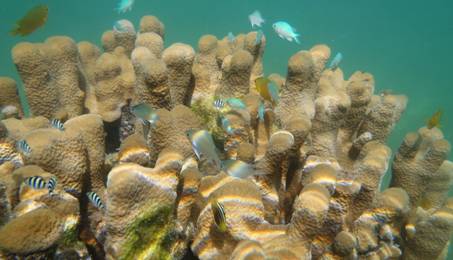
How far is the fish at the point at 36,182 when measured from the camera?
6.12 ft

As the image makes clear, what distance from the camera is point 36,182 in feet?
6.13

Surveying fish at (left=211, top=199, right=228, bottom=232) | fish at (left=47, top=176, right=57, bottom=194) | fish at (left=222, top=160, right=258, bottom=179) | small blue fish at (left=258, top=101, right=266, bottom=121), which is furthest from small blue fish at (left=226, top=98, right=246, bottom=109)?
fish at (left=47, top=176, right=57, bottom=194)

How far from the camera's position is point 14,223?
1.47 meters

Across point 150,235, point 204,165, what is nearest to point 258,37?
point 204,165

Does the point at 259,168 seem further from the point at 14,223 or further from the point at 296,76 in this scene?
the point at 14,223

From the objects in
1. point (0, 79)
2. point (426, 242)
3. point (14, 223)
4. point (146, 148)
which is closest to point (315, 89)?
point (426, 242)

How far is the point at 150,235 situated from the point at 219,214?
0.44 metres

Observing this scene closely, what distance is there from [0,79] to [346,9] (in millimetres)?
152904

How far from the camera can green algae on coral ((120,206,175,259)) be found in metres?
1.75

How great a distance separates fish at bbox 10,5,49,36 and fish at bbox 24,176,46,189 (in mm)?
3048

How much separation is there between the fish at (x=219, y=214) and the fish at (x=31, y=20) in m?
3.87

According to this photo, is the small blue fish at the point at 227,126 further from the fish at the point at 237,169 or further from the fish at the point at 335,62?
the fish at the point at 335,62

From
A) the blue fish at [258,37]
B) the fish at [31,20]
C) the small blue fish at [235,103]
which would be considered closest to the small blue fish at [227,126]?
the small blue fish at [235,103]

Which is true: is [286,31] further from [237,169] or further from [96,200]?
[96,200]
